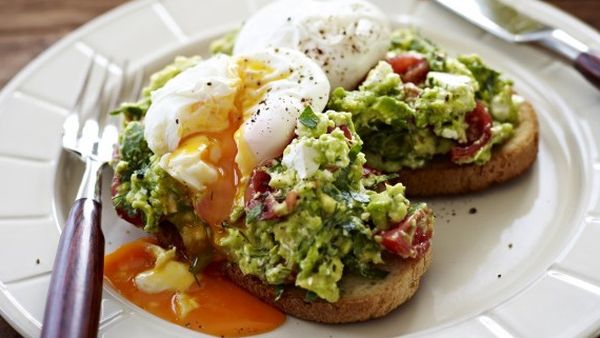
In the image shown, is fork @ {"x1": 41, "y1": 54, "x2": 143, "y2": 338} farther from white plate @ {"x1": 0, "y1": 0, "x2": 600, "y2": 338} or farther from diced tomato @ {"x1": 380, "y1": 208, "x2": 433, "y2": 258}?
diced tomato @ {"x1": 380, "y1": 208, "x2": 433, "y2": 258}

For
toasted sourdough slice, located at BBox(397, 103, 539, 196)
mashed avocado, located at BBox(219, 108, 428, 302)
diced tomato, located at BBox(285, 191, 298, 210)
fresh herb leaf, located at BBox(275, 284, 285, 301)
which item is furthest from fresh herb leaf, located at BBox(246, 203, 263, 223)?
toasted sourdough slice, located at BBox(397, 103, 539, 196)

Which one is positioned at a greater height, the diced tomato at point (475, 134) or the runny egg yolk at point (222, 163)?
the runny egg yolk at point (222, 163)

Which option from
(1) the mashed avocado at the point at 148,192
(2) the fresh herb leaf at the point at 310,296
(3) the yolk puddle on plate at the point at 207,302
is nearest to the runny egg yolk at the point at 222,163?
(1) the mashed avocado at the point at 148,192

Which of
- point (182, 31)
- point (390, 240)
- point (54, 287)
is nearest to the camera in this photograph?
point (54, 287)

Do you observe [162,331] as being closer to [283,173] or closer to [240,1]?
[283,173]

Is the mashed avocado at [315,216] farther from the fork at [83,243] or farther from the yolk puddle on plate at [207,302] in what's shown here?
the fork at [83,243]

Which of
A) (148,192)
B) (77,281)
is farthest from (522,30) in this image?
(77,281)

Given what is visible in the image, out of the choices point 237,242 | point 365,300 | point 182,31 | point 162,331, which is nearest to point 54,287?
point 162,331
